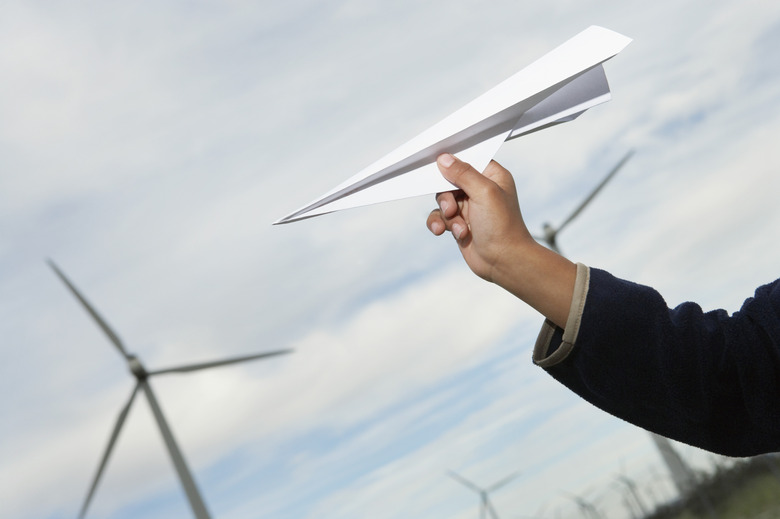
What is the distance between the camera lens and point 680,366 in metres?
2.14

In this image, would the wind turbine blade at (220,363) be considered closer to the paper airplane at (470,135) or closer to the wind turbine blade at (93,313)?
the wind turbine blade at (93,313)

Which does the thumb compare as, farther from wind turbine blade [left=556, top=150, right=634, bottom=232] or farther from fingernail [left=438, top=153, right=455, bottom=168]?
wind turbine blade [left=556, top=150, right=634, bottom=232]

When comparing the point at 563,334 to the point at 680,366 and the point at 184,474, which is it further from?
the point at 184,474

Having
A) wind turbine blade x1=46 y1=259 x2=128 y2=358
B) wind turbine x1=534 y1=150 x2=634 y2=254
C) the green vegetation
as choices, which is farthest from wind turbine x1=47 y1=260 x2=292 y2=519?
the green vegetation

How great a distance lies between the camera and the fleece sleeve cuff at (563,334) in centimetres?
209

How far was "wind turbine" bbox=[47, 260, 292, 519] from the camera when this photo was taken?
1562 centimetres

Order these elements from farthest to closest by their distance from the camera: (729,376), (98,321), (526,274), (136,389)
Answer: (136,389) → (98,321) → (729,376) → (526,274)

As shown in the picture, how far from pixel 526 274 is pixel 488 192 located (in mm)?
209

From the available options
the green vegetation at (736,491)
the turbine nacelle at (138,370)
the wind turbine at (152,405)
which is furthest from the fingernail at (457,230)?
the green vegetation at (736,491)

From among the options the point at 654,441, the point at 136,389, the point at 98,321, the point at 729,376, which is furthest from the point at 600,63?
the point at 654,441

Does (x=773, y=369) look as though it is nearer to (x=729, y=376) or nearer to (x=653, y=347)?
(x=729, y=376)

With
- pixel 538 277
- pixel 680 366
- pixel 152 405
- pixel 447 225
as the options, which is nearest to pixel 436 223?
pixel 447 225

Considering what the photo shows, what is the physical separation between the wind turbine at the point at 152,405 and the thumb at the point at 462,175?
14.3m

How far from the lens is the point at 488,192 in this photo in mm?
2111
